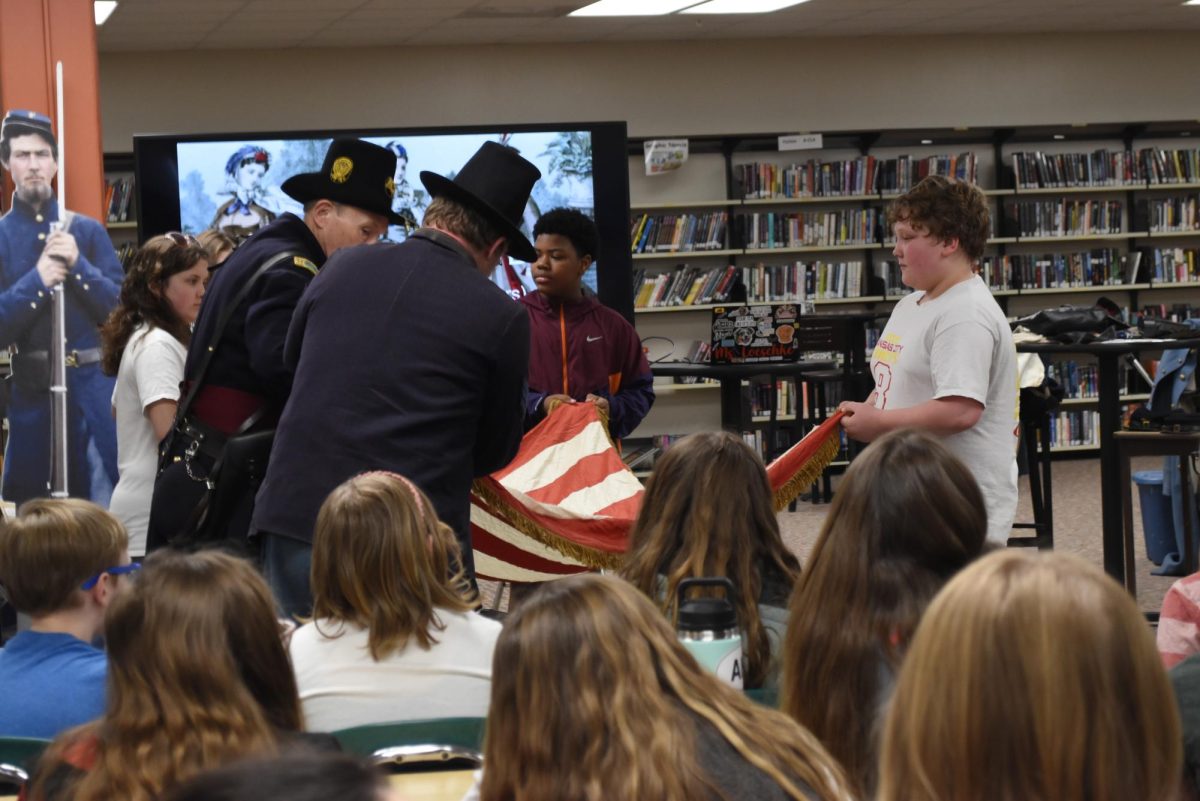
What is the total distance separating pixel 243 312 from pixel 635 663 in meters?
2.04

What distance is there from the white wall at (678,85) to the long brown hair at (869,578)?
350 inches

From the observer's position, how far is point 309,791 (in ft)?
2.19

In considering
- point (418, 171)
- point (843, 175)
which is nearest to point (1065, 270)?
point (843, 175)

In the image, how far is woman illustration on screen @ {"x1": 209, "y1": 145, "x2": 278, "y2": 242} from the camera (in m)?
9.10

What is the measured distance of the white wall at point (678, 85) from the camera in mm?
10273

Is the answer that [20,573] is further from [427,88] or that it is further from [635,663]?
[427,88]

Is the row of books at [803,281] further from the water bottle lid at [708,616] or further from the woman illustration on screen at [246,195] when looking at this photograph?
the water bottle lid at [708,616]

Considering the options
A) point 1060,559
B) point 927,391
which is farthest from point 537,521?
point 1060,559

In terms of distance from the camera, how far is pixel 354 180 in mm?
3230

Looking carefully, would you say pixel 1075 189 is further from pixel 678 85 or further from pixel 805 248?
pixel 678 85

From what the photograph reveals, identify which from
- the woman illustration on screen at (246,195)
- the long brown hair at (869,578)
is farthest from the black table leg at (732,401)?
the long brown hair at (869,578)

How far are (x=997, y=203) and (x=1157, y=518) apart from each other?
17.0 ft

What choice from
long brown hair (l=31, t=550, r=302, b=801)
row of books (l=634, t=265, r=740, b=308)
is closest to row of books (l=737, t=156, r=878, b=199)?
row of books (l=634, t=265, r=740, b=308)

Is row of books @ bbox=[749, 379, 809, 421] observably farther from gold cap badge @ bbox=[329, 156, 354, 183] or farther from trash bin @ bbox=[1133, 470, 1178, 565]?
gold cap badge @ bbox=[329, 156, 354, 183]
